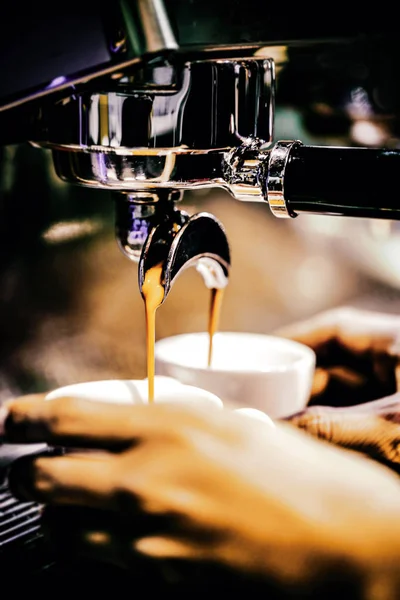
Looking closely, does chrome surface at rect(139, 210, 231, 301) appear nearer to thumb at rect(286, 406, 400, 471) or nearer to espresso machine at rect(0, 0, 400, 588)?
espresso machine at rect(0, 0, 400, 588)

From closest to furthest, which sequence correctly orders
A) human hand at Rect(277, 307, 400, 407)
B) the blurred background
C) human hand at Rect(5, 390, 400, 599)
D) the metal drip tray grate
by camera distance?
human hand at Rect(5, 390, 400, 599), the metal drip tray grate, the blurred background, human hand at Rect(277, 307, 400, 407)

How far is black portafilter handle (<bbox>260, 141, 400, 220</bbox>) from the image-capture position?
0.38 m

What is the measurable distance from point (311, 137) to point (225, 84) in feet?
0.75

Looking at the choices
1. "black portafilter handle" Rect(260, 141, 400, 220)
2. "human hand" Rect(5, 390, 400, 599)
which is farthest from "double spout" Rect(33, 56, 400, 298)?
"human hand" Rect(5, 390, 400, 599)

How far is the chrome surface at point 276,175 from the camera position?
0.41m

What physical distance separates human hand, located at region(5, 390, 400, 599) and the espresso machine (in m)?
0.11

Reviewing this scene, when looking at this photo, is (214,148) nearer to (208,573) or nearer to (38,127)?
(38,127)

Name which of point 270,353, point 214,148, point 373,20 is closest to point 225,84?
point 214,148

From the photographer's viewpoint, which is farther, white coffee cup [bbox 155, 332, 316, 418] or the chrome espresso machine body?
white coffee cup [bbox 155, 332, 316, 418]

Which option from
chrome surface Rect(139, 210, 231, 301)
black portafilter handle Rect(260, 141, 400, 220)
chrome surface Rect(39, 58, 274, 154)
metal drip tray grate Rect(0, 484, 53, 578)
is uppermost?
chrome surface Rect(39, 58, 274, 154)

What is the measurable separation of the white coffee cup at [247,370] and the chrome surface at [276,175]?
0.51ft

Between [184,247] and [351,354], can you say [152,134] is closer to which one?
[184,247]

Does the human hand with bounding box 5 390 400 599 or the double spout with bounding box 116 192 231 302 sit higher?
the double spout with bounding box 116 192 231 302

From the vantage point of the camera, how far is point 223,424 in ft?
1.26
